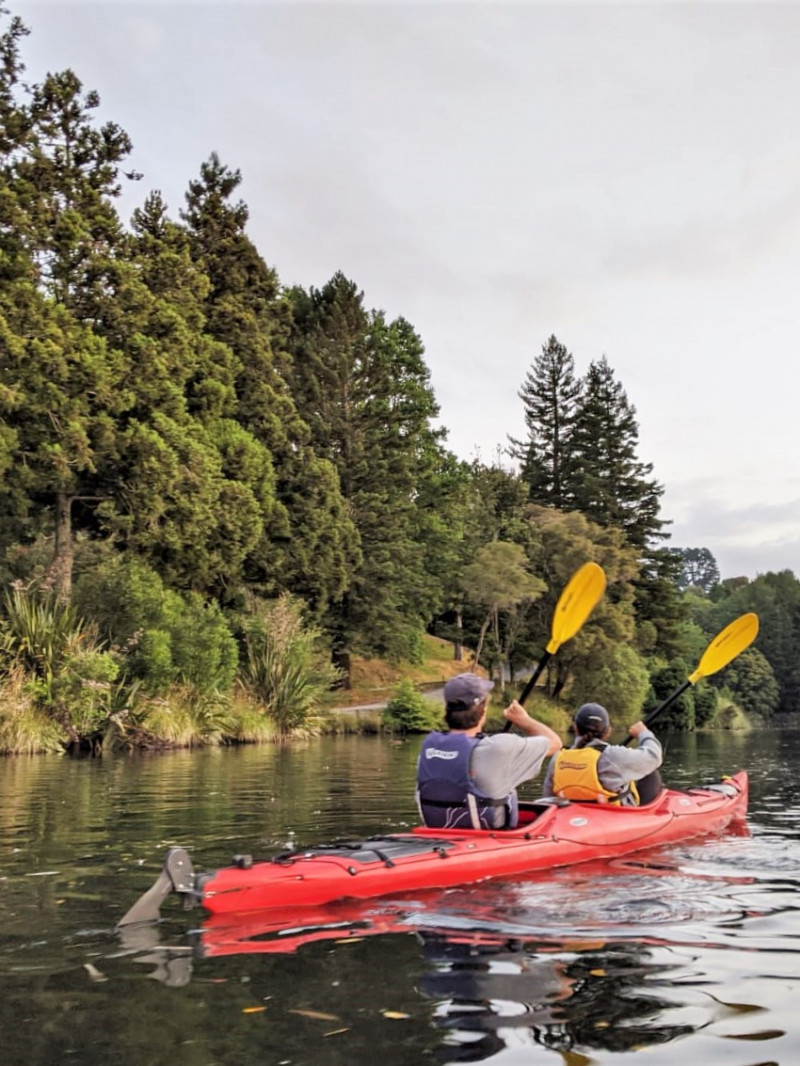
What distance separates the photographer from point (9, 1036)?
3.68m

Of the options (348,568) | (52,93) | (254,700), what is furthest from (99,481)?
(348,568)

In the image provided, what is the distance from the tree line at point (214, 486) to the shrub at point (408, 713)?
6.99 ft

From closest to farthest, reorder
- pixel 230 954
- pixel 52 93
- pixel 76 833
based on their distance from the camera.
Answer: pixel 230 954 < pixel 76 833 < pixel 52 93

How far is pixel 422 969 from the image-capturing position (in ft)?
15.0

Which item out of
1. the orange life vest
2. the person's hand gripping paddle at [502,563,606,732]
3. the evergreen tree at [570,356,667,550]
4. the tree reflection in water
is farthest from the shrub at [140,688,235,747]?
the evergreen tree at [570,356,667,550]

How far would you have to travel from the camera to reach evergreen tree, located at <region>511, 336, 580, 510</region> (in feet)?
185

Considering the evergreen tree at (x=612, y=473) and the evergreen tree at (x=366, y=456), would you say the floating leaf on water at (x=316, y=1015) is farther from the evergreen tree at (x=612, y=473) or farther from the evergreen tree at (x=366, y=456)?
the evergreen tree at (x=612, y=473)

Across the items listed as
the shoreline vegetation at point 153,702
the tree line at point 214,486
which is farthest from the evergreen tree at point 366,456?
the shoreline vegetation at point 153,702

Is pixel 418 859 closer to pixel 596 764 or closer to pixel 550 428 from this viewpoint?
pixel 596 764

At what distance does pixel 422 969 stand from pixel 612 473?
5207 cm

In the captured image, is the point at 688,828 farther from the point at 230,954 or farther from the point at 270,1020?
the point at 270,1020

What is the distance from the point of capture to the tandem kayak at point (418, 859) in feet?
18.1

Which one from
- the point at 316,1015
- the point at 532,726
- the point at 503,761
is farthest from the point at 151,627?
the point at 316,1015

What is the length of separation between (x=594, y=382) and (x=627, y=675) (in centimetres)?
2312
